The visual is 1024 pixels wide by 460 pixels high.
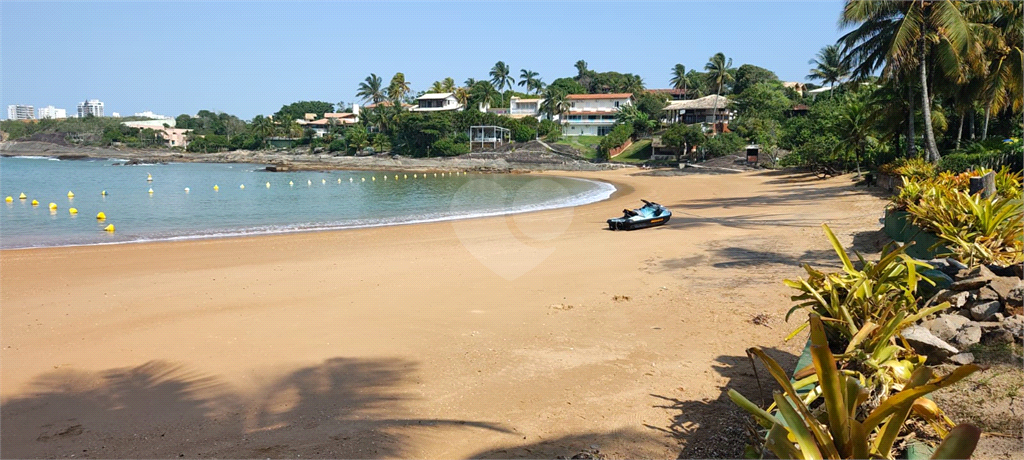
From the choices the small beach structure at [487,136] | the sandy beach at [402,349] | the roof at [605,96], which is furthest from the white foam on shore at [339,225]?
the roof at [605,96]

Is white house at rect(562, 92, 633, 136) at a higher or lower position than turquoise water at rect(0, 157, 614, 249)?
higher

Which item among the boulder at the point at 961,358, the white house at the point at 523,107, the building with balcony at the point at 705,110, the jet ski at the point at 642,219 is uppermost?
the white house at the point at 523,107

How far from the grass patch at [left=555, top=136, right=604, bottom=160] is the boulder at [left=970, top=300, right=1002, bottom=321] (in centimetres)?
6943

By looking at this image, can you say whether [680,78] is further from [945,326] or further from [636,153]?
[945,326]

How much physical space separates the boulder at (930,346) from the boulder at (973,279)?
1195 mm

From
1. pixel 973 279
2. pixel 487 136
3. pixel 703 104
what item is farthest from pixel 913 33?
pixel 487 136

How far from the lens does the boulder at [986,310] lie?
16.3 ft

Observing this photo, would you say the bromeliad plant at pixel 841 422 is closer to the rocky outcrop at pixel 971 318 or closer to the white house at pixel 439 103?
the rocky outcrop at pixel 971 318

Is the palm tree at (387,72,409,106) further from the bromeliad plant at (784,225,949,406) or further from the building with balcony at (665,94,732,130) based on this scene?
the bromeliad plant at (784,225,949,406)

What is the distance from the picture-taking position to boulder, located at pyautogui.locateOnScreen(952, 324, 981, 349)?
184 inches

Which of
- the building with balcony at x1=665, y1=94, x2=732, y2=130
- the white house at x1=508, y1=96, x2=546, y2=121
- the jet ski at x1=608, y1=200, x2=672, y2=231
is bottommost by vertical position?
the jet ski at x1=608, y1=200, x2=672, y2=231

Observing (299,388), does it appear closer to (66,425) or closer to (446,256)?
(66,425)

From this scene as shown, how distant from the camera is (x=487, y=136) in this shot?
84875mm

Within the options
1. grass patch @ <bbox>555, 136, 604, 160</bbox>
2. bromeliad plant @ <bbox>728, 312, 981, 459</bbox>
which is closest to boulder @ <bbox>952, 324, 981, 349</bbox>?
bromeliad plant @ <bbox>728, 312, 981, 459</bbox>
